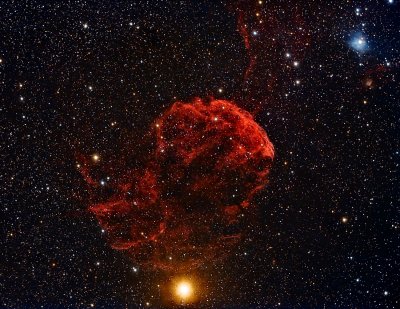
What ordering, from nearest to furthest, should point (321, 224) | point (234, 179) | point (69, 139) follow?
point (69, 139) → point (234, 179) → point (321, 224)

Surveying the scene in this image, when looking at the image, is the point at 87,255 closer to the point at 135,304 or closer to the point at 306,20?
the point at 135,304

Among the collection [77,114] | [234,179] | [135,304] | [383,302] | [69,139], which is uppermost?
[77,114]

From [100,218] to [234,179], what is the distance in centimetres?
149

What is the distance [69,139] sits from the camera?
→ 3.05 meters

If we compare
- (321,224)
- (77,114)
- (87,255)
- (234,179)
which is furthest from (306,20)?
(87,255)

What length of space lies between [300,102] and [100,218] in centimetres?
251

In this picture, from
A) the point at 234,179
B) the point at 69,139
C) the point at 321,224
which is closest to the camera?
the point at 69,139

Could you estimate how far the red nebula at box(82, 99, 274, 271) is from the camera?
3131 mm

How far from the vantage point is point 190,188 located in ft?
10.6

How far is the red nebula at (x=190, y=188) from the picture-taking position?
313 centimetres

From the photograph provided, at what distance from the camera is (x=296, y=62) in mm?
3203

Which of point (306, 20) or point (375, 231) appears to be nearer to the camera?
point (306, 20)

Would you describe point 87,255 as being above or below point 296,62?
below

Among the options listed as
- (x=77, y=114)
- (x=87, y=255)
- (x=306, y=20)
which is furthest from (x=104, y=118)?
(x=306, y=20)
